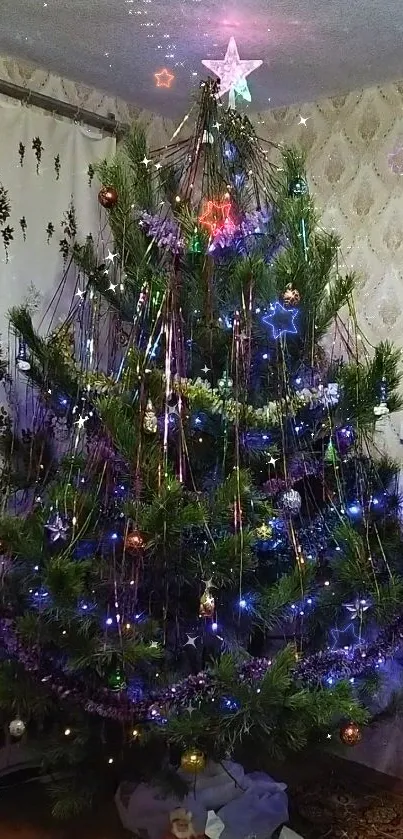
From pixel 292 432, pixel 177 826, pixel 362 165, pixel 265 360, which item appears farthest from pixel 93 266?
pixel 177 826

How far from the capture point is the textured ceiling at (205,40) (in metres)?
1.90

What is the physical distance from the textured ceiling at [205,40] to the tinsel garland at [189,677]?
1.41 m

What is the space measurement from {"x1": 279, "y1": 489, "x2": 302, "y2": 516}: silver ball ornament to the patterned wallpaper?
0.72m

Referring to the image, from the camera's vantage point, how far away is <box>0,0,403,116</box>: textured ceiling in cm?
190

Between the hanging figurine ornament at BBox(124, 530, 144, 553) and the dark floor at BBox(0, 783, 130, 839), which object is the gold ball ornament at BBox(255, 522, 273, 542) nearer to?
the hanging figurine ornament at BBox(124, 530, 144, 553)

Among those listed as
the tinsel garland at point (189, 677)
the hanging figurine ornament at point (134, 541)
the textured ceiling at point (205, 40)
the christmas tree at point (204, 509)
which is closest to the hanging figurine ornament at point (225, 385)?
the christmas tree at point (204, 509)

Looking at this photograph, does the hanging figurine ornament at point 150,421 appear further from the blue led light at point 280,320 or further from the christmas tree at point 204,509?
the blue led light at point 280,320

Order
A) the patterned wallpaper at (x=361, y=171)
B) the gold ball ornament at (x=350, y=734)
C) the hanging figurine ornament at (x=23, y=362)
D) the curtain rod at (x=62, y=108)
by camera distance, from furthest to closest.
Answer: the patterned wallpaper at (x=361, y=171) → the curtain rod at (x=62, y=108) → the hanging figurine ornament at (x=23, y=362) → the gold ball ornament at (x=350, y=734)

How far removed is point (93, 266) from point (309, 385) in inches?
24.6

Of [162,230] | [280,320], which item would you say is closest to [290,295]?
[280,320]

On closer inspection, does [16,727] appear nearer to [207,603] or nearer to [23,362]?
[207,603]

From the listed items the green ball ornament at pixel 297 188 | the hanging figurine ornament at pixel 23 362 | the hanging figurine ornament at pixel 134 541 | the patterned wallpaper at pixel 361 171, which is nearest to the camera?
the hanging figurine ornament at pixel 134 541

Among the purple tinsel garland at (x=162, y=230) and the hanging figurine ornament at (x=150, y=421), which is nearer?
the hanging figurine ornament at (x=150, y=421)

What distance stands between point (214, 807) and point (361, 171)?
181cm
